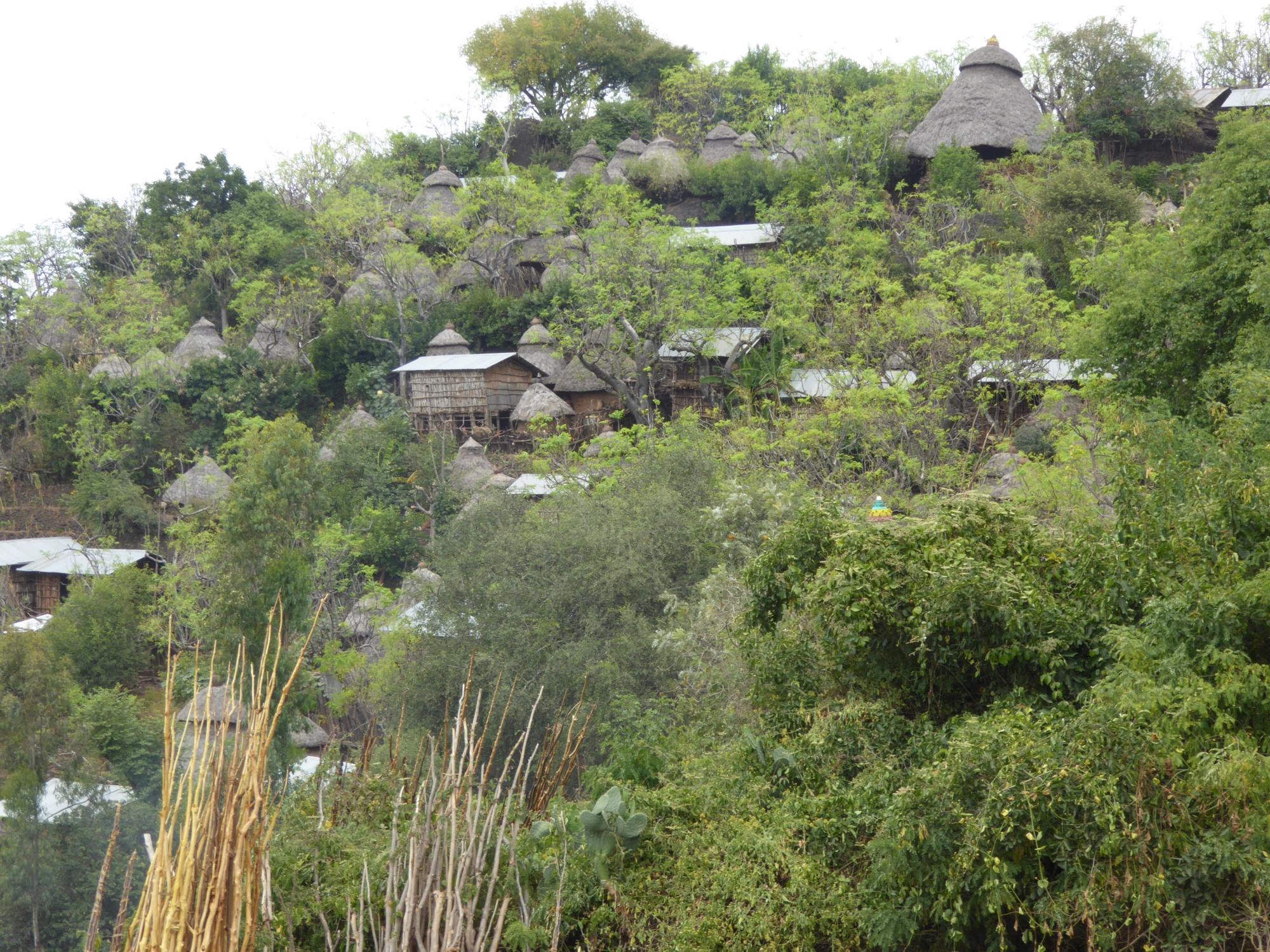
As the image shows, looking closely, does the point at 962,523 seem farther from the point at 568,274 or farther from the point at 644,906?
the point at 568,274

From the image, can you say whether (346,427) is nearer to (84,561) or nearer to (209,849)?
(84,561)

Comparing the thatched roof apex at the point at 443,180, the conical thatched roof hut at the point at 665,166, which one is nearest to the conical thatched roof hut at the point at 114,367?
the thatched roof apex at the point at 443,180

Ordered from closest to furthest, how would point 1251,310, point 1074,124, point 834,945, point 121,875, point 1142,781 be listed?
point 1142,781, point 834,945, point 1251,310, point 121,875, point 1074,124

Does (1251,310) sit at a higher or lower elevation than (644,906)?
higher

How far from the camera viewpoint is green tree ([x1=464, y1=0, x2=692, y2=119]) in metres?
34.3

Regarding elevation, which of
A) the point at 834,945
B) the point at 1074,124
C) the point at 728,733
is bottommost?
the point at 728,733

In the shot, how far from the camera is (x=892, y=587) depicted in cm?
518

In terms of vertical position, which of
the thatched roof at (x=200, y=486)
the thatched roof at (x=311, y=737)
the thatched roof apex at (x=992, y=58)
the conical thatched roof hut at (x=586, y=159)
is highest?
the thatched roof apex at (x=992, y=58)

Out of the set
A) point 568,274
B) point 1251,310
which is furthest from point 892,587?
point 568,274

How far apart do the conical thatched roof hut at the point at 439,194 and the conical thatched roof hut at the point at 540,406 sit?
7.25 m

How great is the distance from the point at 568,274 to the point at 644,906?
64.9 ft

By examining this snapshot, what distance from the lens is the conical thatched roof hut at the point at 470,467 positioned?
20328 mm

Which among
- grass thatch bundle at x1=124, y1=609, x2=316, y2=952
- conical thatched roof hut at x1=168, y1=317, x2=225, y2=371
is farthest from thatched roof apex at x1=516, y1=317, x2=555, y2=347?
grass thatch bundle at x1=124, y1=609, x2=316, y2=952

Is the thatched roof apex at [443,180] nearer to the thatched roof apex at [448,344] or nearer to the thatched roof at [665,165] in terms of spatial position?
the thatched roof at [665,165]
